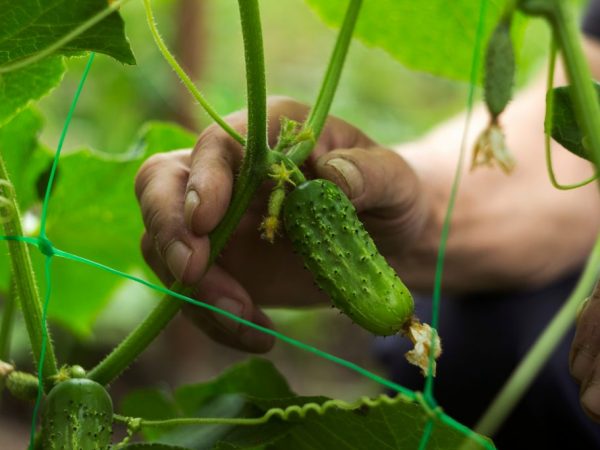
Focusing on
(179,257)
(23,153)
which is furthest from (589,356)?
(23,153)

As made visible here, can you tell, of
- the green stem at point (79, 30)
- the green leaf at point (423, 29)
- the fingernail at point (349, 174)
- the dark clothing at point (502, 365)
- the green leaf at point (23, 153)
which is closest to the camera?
the green stem at point (79, 30)

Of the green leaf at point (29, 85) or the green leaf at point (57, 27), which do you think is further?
the green leaf at point (29, 85)

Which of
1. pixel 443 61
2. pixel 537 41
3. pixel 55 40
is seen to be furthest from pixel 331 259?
pixel 537 41

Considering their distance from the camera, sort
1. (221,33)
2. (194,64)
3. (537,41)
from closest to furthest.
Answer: (194,64) → (537,41) → (221,33)

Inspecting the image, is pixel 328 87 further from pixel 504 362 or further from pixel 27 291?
pixel 504 362

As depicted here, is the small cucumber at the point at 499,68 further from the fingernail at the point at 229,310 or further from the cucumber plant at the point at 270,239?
the fingernail at the point at 229,310

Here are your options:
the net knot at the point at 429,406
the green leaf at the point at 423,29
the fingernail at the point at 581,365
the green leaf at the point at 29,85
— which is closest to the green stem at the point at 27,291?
the green leaf at the point at 29,85

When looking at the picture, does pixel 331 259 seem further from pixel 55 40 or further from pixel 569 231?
pixel 569 231
